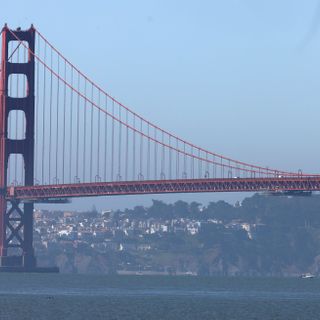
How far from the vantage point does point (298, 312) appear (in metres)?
82.8

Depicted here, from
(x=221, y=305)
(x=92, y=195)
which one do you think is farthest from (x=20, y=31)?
(x=221, y=305)

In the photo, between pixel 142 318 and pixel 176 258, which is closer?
pixel 142 318

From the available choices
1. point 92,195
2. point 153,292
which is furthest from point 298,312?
point 92,195

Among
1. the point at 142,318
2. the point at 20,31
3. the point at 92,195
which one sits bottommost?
the point at 142,318

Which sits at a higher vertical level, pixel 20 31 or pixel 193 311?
pixel 20 31

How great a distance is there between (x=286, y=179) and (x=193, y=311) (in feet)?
88.3

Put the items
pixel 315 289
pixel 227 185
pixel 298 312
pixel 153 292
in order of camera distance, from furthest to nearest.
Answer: pixel 315 289 < pixel 227 185 < pixel 153 292 < pixel 298 312

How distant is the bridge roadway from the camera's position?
107688 millimetres

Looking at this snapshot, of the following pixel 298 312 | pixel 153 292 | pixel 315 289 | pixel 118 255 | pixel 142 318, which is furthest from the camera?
pixel 118 255

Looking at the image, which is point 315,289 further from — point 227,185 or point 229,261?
point 229,261

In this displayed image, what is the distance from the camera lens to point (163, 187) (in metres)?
111

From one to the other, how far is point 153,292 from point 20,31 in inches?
Answer: 1078

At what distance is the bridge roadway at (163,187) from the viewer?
108 meters

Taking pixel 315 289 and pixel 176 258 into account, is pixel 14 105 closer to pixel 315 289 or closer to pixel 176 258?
pixel 315 289
